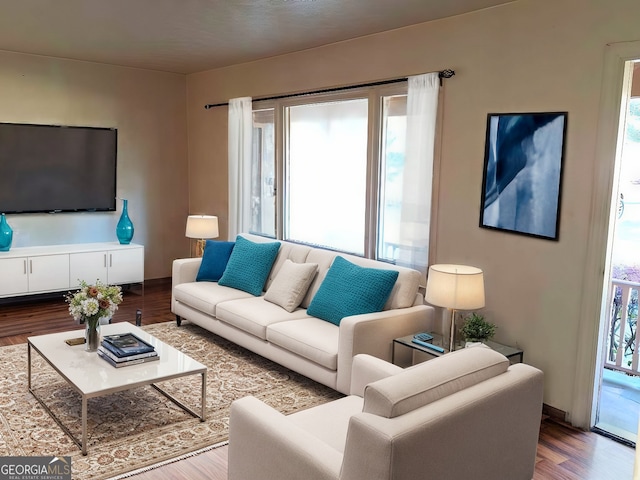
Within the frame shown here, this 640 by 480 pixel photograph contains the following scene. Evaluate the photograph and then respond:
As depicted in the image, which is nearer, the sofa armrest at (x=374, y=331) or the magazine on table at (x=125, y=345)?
the magazine on table at (x=125, y=345)

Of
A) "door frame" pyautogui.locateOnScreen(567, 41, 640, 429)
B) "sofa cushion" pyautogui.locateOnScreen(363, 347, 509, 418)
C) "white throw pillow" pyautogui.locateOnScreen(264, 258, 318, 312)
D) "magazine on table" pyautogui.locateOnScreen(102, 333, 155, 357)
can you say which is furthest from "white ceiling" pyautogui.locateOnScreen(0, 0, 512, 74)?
"sofa cushion" pyautogui.locateOnScreen(363, 347, 509, 418)

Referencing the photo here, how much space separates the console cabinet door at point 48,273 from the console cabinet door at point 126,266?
475 mm

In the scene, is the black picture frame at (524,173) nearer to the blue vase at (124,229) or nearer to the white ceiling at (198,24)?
the white ceiling at (198,24)

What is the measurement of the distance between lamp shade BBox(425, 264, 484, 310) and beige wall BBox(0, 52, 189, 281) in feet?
15.5

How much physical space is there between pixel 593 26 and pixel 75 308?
137 inches

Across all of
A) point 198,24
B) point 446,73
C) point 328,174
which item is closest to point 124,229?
point 328,174

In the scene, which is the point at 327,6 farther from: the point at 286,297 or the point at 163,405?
the point at 163,405

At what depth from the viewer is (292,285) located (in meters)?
4.52

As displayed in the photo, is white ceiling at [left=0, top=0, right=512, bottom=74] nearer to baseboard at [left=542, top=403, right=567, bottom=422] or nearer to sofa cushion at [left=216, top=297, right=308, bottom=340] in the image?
sofa cushion at [left=216, top=297, right=308, bottom=340]

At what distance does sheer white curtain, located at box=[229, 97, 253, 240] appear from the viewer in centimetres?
621

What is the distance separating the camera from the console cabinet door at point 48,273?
5.98 metres

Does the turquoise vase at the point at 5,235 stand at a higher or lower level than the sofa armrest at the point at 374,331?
higher

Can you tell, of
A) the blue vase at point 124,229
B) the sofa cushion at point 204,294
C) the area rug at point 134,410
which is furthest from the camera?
the blue vase at point 124,229

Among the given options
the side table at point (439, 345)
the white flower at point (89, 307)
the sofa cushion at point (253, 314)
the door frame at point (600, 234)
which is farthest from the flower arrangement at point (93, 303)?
the door frame at point (600, 234)
